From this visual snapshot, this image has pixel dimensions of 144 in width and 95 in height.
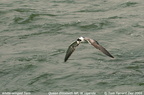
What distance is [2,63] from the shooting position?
12.1 metres

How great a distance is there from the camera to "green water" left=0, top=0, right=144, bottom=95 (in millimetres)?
10664

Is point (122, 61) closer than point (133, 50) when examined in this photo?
Yes

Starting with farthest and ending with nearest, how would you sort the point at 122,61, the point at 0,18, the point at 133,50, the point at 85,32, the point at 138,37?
the point at 0,18, the point at 85,32, the point at 138,37, the point at 133,50, the point at 122,61

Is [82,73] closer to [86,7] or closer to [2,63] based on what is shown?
[2,63]

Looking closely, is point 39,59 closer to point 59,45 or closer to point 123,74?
point 59,45

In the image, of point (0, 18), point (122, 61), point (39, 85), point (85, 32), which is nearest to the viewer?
point (39, 85)

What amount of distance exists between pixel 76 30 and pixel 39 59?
2.87 metres

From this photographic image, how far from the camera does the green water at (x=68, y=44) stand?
1066 centimetres

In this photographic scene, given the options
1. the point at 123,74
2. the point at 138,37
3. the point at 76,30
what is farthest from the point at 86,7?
the point at 123,74

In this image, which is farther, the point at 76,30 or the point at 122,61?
the point at 76,30

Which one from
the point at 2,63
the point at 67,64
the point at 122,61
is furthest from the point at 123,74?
the point at 2,63

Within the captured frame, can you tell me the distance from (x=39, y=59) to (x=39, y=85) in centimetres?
169

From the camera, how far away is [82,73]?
11211 mm

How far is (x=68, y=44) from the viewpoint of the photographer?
1342 cm
